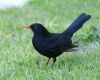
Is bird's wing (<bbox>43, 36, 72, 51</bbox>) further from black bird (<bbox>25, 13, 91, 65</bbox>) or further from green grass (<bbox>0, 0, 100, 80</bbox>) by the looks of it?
green grass (<bbox>0, 0, 100, 80</bbox>)

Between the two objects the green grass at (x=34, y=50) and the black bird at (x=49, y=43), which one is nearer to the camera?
the green grass at (x=34, y=50)

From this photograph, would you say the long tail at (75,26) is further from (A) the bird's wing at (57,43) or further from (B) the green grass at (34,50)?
(B) the green grass at (34,50)

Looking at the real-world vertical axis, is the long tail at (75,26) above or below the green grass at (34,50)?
above

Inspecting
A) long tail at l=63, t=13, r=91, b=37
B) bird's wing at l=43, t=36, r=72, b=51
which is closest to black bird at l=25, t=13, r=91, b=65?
bird's wing at l=43, t=36, r=72, b=51

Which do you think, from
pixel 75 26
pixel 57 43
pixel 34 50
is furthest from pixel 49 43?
pixel 34 50

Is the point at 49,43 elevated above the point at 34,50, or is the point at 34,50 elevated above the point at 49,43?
the point at 49,43

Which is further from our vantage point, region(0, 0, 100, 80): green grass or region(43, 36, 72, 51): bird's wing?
region(43, 36, 72, 51): bird's wing

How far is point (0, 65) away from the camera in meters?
7.72

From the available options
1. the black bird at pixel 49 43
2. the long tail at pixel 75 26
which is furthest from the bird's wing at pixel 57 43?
the long tail at pixel 75 26

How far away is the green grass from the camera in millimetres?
7086

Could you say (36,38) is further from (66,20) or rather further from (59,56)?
(66,20)

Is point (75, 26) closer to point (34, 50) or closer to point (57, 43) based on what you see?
point (57, 43)

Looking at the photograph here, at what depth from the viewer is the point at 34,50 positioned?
28.1ft

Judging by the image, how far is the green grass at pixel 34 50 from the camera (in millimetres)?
7086
